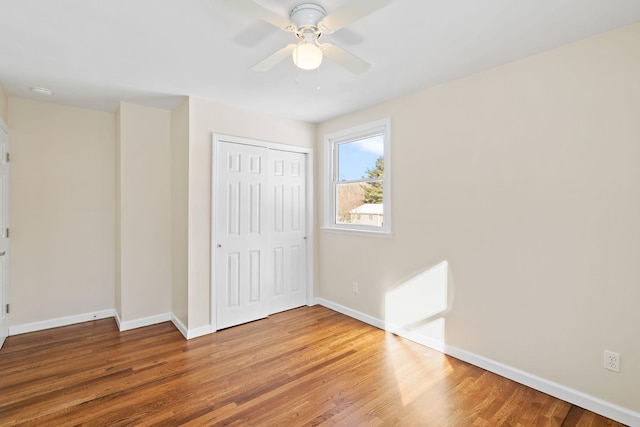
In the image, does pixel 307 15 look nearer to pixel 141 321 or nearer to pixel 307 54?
pixel 307 54

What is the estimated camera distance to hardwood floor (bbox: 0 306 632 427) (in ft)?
6.59

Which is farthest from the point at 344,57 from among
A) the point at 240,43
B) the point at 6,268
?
the point at 6,268

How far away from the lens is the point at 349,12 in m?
1.51

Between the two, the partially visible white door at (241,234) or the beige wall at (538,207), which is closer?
the beige wall at (538,207)

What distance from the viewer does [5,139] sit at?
3023 millimetres

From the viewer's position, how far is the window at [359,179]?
11.1 feet

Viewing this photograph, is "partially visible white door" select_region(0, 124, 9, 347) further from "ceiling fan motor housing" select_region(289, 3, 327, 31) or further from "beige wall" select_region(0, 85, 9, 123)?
"ceiling fan motor housing" select_region(289, 3, 327, 31)

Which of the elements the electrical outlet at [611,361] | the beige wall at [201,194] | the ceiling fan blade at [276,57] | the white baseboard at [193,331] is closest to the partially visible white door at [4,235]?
the white baseboard at [193,331]

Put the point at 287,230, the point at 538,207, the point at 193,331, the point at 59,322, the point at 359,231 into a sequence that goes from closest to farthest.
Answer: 1. the point at 538,207
2. the point at 193,331
3. the point at 59,322
4. the point at 359,231
5. the point at 287,230

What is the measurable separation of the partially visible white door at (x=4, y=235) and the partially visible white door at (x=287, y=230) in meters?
2.54

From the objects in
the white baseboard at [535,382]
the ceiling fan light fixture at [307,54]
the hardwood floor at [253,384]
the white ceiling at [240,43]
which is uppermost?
the white ceiling at [240,43]

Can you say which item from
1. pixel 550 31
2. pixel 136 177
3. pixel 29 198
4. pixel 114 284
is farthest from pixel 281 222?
pixel 550 31

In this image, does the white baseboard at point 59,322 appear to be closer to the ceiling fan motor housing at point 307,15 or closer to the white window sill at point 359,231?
the white window sill at point 359,231

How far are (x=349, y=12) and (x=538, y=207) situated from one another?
6.23 ft
